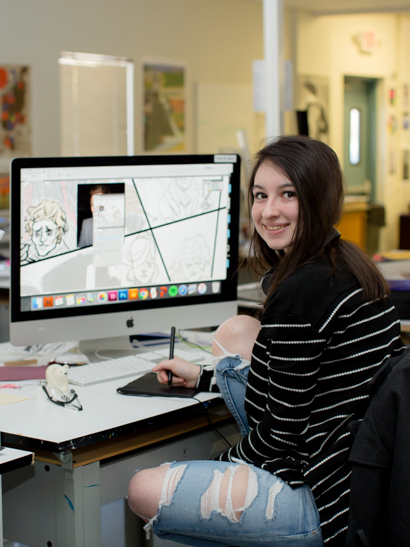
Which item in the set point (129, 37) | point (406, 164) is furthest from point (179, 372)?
point (406, 164)

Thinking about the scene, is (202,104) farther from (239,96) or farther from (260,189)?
(260,189)

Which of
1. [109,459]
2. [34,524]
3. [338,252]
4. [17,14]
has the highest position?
[17,14]

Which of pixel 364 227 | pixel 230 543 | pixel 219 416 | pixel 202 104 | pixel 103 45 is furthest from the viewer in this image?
pixel 364 227

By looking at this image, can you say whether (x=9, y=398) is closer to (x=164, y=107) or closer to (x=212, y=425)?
(x=212, y=425)

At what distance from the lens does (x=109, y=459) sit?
50.6 inches

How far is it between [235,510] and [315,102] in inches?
249

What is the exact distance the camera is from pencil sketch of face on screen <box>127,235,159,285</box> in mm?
1662

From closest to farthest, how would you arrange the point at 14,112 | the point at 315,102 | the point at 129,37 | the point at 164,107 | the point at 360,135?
the point at 14,112
the point at 129,37
the point at 164,107
the point at 315,102
the point at 360,135

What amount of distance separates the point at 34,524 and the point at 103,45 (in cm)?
447

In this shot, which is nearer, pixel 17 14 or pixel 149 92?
pixel 17 14

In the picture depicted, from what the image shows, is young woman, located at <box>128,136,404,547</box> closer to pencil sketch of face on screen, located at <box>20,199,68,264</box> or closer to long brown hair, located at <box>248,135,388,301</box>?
long brown hair, located at <box>248,135,388,301</box>

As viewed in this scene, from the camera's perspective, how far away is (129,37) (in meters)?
5.33

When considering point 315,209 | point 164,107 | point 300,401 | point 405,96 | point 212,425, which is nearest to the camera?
point 300,401

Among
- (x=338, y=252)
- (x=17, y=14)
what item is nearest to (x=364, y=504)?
(x=338, y=252)
